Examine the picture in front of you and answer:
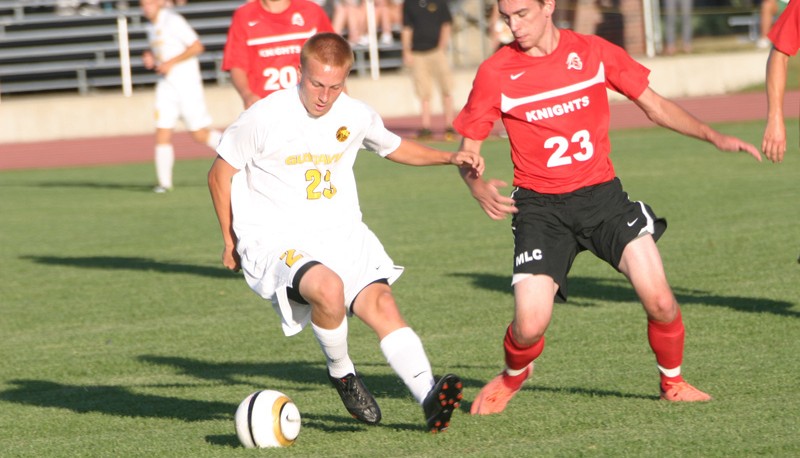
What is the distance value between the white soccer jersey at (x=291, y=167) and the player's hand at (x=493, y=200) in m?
0.58

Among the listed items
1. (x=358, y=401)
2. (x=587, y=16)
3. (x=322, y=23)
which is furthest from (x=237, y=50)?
(x=587, y=16)

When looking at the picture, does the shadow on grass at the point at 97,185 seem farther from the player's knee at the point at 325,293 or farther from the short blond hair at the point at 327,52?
the player's knee at the point at 325,293

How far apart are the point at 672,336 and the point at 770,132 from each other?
4.37 feet

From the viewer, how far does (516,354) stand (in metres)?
5.88

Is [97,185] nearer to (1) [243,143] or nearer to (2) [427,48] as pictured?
(2) [427,48]

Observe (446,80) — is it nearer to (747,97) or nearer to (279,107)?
(747,97)

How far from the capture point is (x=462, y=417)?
5.88 m

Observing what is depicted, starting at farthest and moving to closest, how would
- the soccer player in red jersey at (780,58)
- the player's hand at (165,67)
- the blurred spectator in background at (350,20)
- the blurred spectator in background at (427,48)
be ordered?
the blurred spectator in background at (350,20) → the blurred spectator in background at (427,48) → the player's hand at (165,67) → the soccer player in red jersey at (780,58)

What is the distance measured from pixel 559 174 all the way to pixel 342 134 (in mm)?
986

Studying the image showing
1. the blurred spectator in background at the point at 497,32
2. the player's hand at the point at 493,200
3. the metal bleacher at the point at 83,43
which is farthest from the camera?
the metal bleacher at the point at 83,43

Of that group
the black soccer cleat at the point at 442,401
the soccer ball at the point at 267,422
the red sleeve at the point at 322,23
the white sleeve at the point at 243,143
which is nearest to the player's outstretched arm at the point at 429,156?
the white sleeve at the point at 243,143

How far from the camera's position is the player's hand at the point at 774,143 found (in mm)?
6445

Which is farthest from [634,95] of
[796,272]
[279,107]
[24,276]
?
[24,276]

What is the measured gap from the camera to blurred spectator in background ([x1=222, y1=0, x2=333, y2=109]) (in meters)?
10.4
